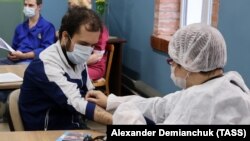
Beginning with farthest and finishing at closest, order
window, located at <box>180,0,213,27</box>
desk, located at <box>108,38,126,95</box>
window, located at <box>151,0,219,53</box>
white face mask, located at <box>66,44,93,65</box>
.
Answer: desk, located at <box>108,38,126,95</box> < window, located at <box>151,0,219,53</box> < window, located at <box>180,0,213,27</box> < white face mask, located at <box>66,44,93,65</box>

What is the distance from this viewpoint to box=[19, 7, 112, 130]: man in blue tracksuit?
196 centimetres

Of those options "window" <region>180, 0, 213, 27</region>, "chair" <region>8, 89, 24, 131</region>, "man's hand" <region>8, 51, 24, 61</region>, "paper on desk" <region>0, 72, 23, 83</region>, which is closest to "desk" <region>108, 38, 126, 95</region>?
"window" <region>180, 0, 213, 27</region>

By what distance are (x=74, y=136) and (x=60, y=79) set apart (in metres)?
0.34

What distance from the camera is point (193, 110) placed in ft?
4.81

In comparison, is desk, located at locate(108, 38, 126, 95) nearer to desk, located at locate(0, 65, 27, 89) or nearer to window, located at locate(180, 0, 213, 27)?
window, located at locate(180, 0, 213, 27)

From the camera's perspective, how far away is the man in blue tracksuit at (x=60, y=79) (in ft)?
6.43

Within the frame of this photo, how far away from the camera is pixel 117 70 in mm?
4773

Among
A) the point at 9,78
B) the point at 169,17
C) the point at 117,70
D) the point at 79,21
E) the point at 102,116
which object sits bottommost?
the point at 117,70

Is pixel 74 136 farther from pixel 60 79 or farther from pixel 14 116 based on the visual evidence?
pixel 14 116

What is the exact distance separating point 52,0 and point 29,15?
106 cm

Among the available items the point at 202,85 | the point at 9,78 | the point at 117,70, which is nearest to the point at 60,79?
the point at 202,85

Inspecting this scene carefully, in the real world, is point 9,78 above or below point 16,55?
above

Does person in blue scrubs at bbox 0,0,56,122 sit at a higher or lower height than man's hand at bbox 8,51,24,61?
higher

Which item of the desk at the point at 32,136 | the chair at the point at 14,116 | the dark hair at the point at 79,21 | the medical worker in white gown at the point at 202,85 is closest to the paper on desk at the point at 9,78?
the chair at the point at 14,116
